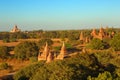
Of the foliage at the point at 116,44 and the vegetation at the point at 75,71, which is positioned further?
the foliage at the point at 116,44

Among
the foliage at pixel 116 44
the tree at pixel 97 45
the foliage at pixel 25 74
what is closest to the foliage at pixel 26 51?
the tree at pixel 97 45

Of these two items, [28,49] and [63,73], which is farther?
[28,49]

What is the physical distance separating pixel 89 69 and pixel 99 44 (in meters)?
31.8

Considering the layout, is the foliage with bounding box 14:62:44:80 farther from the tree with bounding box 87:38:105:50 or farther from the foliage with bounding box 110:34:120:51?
the tree with bounding box 87:38:105:50

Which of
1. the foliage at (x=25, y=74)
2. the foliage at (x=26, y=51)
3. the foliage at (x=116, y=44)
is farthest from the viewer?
the foliage at (x=116, y=44)

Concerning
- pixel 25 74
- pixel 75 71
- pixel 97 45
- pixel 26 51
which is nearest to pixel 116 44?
pixel 97 45

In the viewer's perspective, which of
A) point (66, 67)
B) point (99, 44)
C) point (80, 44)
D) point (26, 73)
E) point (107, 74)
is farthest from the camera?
point (80, 44)

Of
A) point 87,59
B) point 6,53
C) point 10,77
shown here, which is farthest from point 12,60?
point 87,59

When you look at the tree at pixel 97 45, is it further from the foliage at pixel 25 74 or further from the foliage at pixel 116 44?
the foliage at pixel 25 74

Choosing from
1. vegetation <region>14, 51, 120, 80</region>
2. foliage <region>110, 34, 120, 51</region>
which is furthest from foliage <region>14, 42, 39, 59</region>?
vegetation <region>14, 51, 120, 80</region>

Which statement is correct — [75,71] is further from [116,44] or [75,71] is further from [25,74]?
[116,44]

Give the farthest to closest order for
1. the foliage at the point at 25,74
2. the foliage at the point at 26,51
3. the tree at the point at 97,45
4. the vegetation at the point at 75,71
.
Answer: the tree at the point at 97,45, the foliage at the point at 26,51, the foliage at the point at 25,74, the vegetation at the point at 75,71

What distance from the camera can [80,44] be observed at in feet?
241

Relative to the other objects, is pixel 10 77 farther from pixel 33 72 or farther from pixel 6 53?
pixel 6 53
